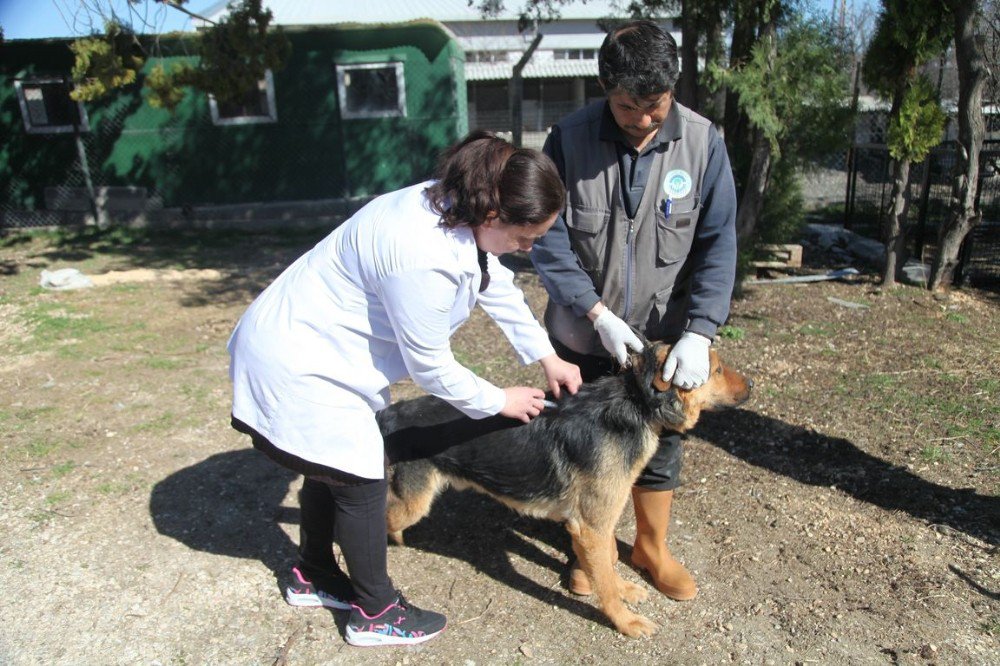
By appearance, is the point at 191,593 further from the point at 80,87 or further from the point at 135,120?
the point at 135,120

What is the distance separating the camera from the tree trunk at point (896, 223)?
8.11m

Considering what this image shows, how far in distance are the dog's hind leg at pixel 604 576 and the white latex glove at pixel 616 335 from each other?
758mm

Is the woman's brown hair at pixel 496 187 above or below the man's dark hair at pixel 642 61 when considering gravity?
below

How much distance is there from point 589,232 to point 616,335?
441mm

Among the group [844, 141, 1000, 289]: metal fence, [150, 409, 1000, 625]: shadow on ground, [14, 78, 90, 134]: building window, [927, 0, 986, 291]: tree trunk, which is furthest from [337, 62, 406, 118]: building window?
[150, 409, 1000, 625]: shadow on ground

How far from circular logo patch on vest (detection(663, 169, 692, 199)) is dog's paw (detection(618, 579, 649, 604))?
1780 millimetres

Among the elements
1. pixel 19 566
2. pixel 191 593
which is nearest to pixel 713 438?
pixel 191 593

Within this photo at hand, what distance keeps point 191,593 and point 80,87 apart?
37.2ft

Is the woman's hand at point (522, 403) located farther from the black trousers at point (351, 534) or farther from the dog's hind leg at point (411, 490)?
the dog's hind leg at point (411, 490)

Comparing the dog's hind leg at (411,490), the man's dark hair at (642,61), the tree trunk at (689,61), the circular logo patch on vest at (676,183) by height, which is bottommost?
the dog's hind leg at (411,490)

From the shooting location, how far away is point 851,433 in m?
4.80

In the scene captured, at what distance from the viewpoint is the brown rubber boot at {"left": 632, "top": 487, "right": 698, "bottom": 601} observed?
3375 mm

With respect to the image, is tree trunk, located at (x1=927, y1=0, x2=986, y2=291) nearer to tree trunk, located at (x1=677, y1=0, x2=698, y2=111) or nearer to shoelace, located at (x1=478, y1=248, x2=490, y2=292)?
tree trunk, located at (x1=677, y1=0, x2=698, y2=111)

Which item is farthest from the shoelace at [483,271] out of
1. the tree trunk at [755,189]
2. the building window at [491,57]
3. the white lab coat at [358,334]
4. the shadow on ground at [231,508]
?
the building window at [491,57]
